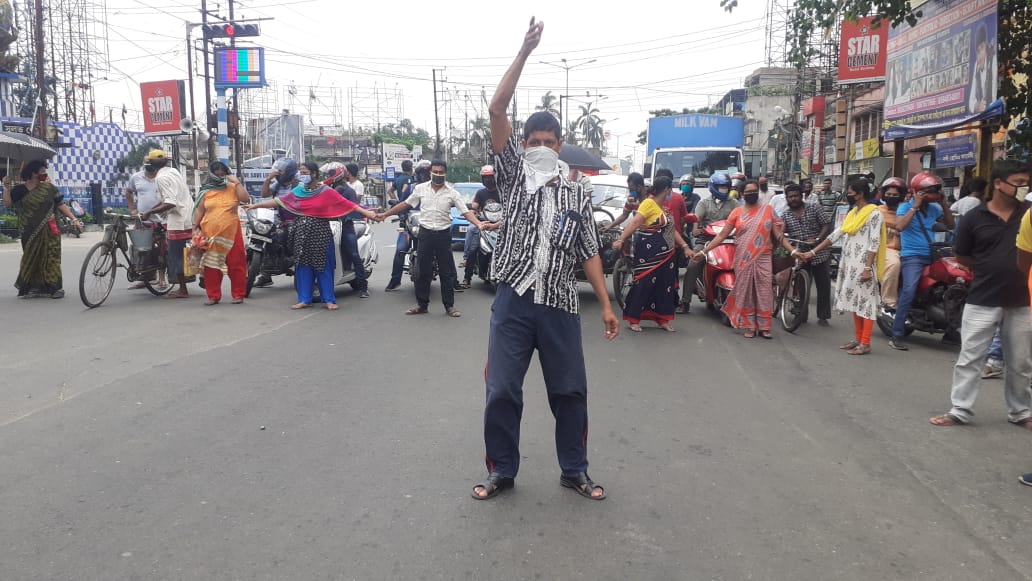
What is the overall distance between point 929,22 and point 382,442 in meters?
10.9

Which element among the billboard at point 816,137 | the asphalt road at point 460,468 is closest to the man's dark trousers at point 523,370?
the asphalt road at point 460,468

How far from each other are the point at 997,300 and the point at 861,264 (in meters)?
2.61

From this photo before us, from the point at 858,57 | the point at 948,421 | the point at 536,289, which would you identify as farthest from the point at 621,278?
the point at 858,57

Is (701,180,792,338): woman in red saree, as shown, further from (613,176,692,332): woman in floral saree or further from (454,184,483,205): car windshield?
(454,184,483,205): car windshield

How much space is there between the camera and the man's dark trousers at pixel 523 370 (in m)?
3.76

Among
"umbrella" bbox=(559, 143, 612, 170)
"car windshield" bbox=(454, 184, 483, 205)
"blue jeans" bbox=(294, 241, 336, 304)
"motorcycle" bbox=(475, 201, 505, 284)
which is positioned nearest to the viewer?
"blue jeans" bbox=(294, 241, 336, 304)

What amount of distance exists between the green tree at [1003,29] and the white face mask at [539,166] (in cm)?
653

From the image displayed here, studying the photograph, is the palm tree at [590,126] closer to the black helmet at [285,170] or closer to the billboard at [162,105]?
the billboard at [162,105]

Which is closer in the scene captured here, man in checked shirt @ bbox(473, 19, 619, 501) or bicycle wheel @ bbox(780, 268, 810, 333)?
man in checked shirt @ bbox(473, 19, 619, 501)

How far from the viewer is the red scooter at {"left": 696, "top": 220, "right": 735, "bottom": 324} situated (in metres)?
9.39

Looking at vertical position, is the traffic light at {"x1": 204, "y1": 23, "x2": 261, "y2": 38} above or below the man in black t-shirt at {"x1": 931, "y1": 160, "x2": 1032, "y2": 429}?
above

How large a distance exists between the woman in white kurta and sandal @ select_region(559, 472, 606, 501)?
4.69 metres

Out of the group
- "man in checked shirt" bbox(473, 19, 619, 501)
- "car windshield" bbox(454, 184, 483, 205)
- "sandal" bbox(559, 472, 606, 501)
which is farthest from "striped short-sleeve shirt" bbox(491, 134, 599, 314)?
"car windshield" bbox(454, 184, 483, 205)

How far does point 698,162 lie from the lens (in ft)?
68.5
